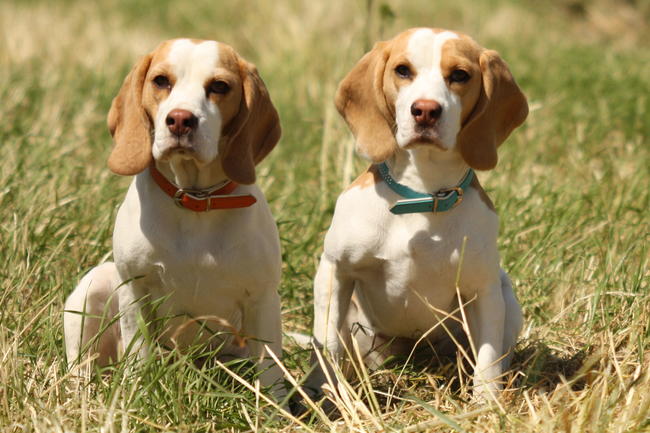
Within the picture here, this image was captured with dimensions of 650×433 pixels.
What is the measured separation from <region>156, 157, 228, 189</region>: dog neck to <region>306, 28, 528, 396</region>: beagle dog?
1.56 feet

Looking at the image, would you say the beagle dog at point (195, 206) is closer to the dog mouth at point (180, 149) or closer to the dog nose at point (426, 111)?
the dog mouth at point (180, 149)

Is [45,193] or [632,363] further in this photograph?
[45,193]

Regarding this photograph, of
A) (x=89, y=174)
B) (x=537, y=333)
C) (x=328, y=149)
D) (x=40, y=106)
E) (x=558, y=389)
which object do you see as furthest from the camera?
(x=40, y=106)

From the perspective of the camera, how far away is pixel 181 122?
10.6 ft

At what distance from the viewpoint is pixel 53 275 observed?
4320mm

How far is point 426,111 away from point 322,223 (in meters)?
1.90

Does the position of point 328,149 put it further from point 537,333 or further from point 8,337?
point 8,337

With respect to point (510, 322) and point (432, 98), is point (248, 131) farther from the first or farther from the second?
point (510, 322)

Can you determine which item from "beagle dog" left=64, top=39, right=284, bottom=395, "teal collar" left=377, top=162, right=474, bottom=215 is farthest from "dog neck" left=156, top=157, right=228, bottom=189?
"teal collar" left=377, top=162, right=474, bottom=215

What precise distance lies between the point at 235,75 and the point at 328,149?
8.69 ft

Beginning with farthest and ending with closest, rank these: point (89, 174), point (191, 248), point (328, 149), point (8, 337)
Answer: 1. point (328, 149)
2. point (89, 174)
3. point (8, 337)
4. point (191, 248)

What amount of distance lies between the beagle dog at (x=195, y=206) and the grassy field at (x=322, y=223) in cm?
22

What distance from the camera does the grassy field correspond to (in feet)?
10.5

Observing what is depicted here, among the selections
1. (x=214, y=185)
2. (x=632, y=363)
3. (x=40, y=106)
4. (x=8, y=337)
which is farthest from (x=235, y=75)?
(x=40, y=106)
